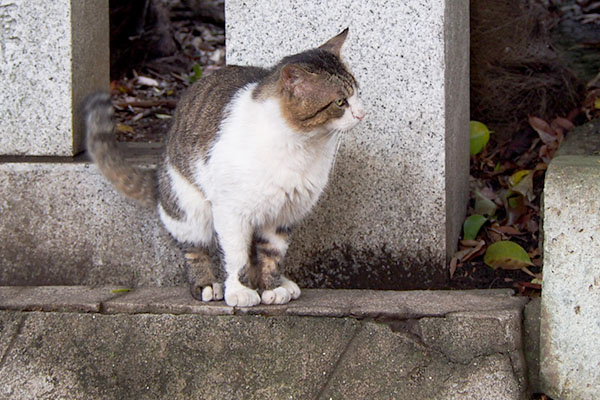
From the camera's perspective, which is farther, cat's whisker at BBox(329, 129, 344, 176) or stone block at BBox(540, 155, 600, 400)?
cat's whisker at BBox(329, 129, 344, 176)

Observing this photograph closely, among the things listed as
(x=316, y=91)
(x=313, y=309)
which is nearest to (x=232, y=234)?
(x=313, y=309)

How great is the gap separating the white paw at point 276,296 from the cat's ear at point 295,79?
75cm

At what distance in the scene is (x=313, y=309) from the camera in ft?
9.61

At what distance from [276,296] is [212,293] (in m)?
0.27

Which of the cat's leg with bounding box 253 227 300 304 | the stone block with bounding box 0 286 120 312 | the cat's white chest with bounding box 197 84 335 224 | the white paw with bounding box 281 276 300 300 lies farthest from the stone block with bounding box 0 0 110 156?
the white paw with bounding box 281 276 300 300

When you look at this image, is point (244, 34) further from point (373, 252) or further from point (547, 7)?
point (547, 7)

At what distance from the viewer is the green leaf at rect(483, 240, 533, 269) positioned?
3426 mm

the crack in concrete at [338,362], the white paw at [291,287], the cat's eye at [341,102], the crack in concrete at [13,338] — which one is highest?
the cat's eye at [341,102]

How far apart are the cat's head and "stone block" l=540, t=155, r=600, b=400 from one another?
683mm

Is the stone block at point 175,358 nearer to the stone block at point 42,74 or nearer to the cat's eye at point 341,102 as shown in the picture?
the cat's eye at point 341,102

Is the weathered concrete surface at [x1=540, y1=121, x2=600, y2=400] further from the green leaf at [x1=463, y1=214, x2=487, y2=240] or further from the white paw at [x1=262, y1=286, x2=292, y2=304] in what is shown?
the green leaf at [x1=463, y1=214, x2=487, y2=240]

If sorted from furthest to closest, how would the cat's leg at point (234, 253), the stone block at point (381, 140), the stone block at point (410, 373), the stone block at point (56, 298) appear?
the stone block at point (381, 140) → the stone block at point (56, 298) → the cat's leg at point (234, 253) → the stone block at point (410, 373)

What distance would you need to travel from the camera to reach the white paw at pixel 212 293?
10.2 feet

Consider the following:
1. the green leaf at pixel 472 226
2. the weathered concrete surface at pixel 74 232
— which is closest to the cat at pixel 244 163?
A: the weathered concrete surface at pixel 74 232
